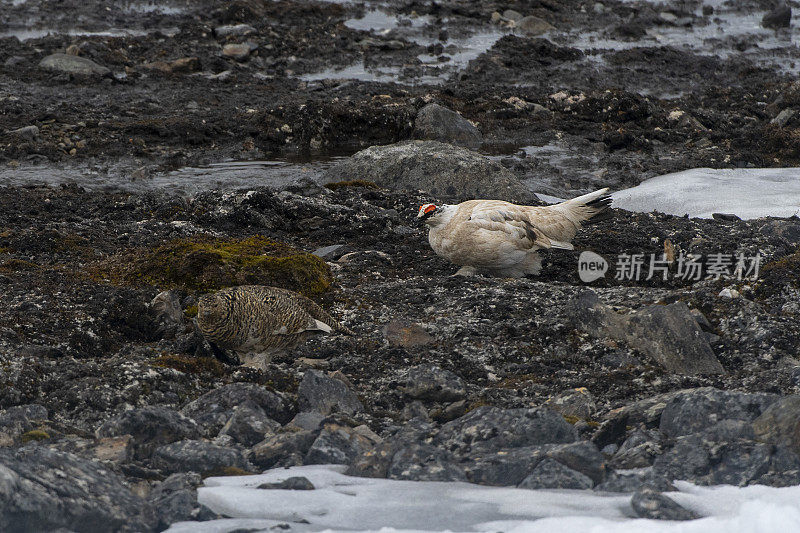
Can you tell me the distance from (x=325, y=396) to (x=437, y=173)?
7009 mm

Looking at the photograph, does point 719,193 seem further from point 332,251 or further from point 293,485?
point 293,485

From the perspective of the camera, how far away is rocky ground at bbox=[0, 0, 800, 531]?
4199mm

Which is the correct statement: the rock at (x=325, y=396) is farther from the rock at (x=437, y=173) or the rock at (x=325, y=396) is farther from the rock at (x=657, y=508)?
the rock at (x=437, y=173)

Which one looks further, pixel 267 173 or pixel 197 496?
pixel 267 173

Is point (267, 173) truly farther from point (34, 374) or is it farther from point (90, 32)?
point (90, 32)

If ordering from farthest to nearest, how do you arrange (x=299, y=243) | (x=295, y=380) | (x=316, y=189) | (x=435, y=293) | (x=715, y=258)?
(x=316, y=189) → (x=299, y=243) → (x=715, y=258) → (x=435, y=293) → (x=295, y=380)

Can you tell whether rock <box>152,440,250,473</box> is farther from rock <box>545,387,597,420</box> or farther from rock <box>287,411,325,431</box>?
rock <box>545,387,597,420</box>

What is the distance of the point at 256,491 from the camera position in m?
3.96

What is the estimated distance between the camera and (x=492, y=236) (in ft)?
25.1

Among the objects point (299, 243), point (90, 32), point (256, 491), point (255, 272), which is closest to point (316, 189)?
point (299, 243)

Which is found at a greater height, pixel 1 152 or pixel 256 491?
pixel 256 491

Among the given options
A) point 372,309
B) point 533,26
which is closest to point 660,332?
point 372,309

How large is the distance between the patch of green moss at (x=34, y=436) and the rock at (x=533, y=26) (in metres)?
22.7

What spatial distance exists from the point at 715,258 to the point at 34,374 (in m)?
5.98
